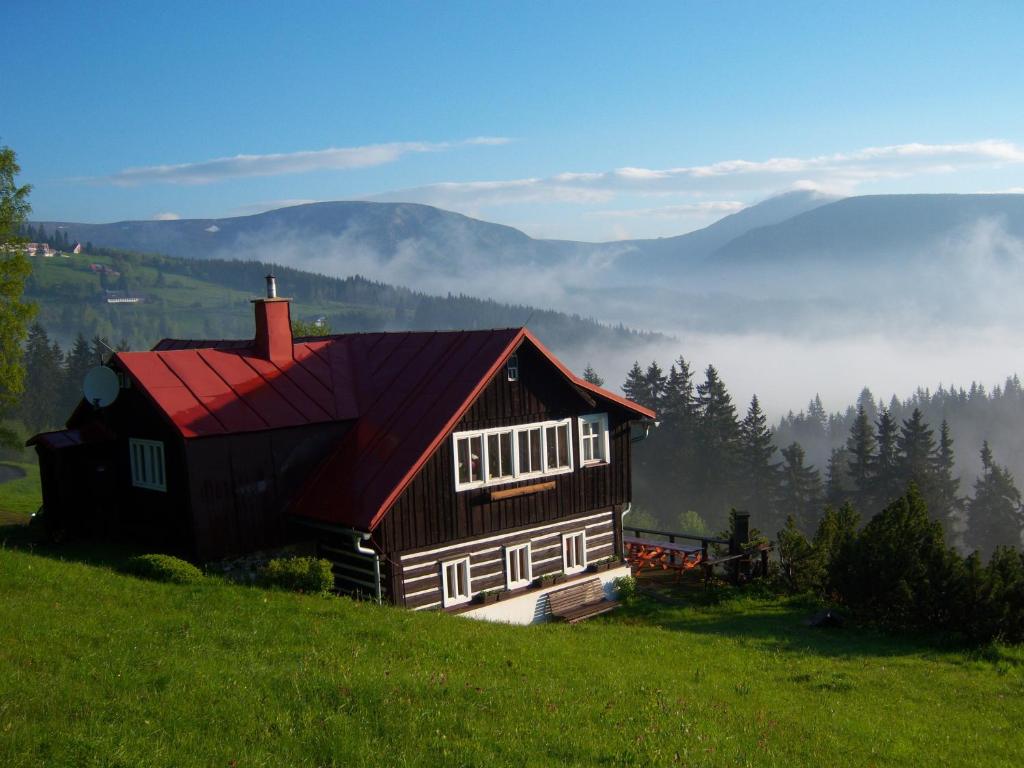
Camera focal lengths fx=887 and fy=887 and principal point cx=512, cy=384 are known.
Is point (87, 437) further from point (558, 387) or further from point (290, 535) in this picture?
point (558, 387)

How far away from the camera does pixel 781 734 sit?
43.8 ft

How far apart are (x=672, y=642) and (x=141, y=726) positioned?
13257 millimetres

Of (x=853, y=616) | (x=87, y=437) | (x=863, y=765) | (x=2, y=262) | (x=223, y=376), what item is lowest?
(x=853, y=616)

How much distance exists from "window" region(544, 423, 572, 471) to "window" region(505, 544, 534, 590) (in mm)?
2640

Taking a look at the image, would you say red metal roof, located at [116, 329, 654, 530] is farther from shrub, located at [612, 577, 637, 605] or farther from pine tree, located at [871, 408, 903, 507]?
pine tree, located at [871, 408, 903, 507]

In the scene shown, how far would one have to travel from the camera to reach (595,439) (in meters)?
28.5

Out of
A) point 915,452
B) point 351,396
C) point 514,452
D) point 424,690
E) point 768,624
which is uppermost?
point 351,396

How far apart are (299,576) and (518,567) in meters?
7.18

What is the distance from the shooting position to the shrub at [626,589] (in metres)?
28.4

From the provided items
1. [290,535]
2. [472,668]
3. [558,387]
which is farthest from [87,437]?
[472,668]

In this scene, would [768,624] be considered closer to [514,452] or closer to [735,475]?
[514,452]

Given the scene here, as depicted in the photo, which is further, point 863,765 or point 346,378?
point 346,378

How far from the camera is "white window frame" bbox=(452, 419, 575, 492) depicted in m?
24.5

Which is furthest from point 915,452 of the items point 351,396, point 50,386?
point 50,386
